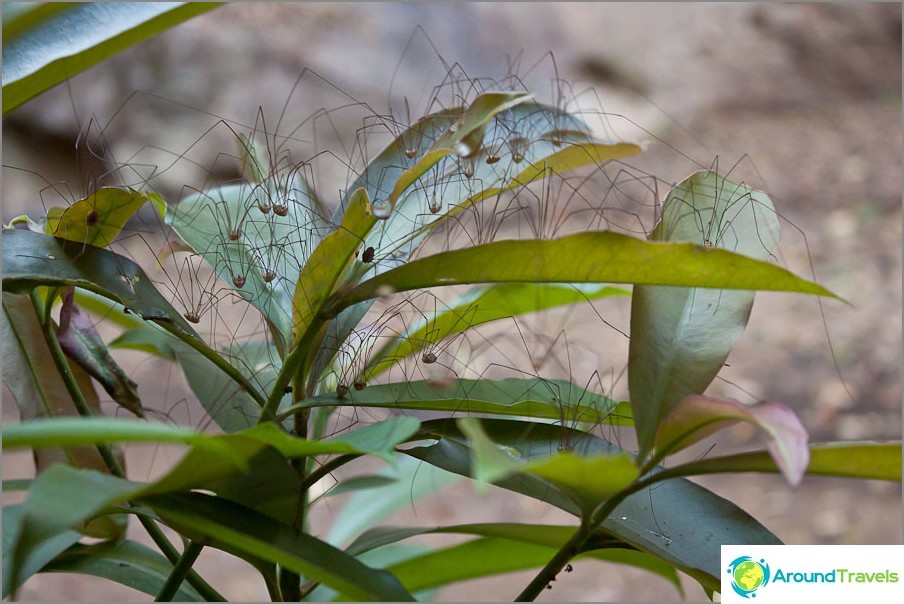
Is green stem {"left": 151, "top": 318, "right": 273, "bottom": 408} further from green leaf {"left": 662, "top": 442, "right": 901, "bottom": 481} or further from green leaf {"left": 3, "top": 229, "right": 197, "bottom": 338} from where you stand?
green leaf {"left": 662, "top": 442, "right": 901, "bottom": 481}

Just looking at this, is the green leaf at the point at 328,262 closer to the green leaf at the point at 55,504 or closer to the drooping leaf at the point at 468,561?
the green leaf at the point at 55,504

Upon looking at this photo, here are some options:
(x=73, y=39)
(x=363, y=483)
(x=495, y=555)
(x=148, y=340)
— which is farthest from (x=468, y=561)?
(x=73, y=39)

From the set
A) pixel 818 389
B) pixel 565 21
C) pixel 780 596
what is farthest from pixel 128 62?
pixel 780 596

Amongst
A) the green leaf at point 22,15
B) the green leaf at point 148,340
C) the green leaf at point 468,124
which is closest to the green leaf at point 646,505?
the green leaf at point 468,124

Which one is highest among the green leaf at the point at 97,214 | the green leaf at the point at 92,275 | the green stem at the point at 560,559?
the green leaf at the point at 97,214

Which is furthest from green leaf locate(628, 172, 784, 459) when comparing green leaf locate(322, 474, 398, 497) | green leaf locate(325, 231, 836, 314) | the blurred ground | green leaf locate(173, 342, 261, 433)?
the blurred ground

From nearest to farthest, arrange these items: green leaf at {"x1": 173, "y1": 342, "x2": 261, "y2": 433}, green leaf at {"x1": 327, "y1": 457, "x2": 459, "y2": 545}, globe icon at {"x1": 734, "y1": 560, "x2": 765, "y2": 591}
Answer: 1. globe icon at {"x1": 734, "y1": 560, "x2": 765, "y2": 591}
2. green leaf at {"x1": 173, "y1": 342, "x2": 261, "y2": 433}
3. green leaf at {"x1": 327, "y1": 457, "x2": 459, "y2": 545}

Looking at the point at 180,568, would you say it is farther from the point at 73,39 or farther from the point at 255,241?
the point at 73,39
